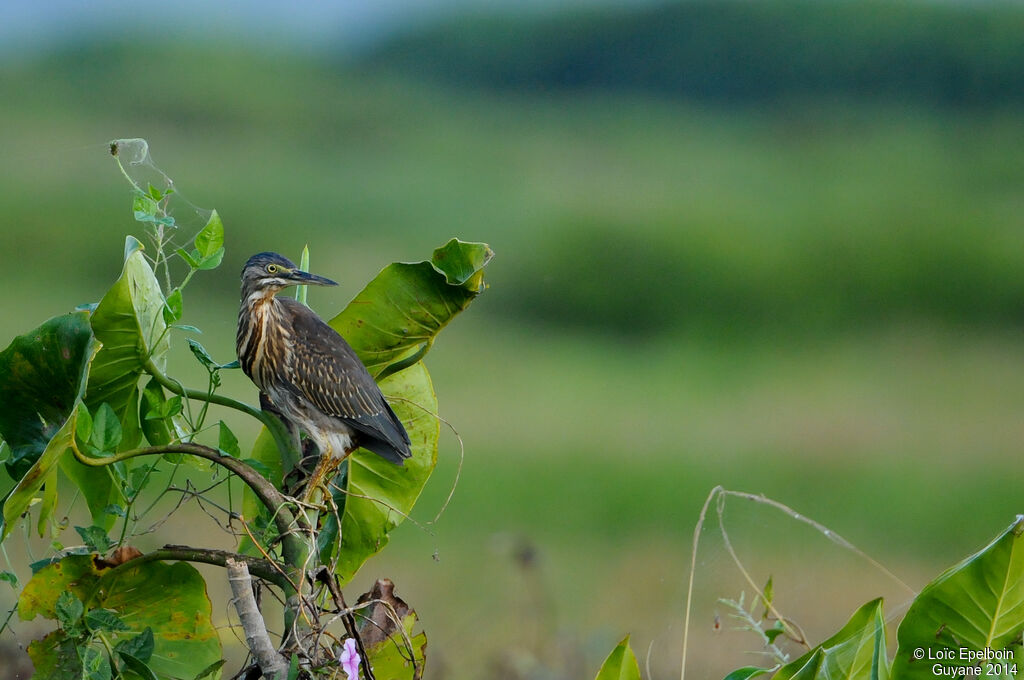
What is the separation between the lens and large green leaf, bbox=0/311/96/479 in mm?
743

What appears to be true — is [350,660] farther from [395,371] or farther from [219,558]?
Result: [395,371]

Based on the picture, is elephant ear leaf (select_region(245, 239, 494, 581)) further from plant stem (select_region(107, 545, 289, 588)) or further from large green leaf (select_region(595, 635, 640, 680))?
large green leaf (select_region(595, 635, 640, 680))

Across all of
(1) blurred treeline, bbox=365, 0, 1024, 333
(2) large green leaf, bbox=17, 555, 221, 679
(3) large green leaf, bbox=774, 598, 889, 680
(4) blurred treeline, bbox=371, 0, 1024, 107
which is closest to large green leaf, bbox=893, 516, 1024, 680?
(3) large green leaf, bbox=774, 598, 889, 680

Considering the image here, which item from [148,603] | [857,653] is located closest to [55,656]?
[148,603]

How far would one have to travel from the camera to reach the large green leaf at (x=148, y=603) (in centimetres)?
74

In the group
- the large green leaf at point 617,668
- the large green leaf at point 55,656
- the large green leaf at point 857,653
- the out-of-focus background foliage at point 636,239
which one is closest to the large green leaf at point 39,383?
the large green leaf at point 55,656

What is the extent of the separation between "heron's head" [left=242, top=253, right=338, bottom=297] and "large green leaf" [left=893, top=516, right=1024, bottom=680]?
61cm

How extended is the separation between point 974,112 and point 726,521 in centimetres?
680

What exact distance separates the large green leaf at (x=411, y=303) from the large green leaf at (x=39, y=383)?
220mm

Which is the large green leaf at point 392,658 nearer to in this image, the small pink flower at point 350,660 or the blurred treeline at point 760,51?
the small pink flower at point 350,660

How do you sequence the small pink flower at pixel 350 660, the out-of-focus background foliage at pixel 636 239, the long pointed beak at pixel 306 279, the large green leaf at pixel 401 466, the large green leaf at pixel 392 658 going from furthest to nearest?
the out-of-focus background foliage at pixel 636 239, the long pointed beak at pixel 306 279, the large green leaf at pixel 401 466, the large green leaf at pixel 392 658, the small pink flower at pixel 350 660

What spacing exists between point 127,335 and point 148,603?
0.19 meters

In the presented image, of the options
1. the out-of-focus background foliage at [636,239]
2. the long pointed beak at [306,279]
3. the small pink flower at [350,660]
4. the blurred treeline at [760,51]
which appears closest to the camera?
the small pink flower at [350,660]

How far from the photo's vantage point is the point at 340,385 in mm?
1026
